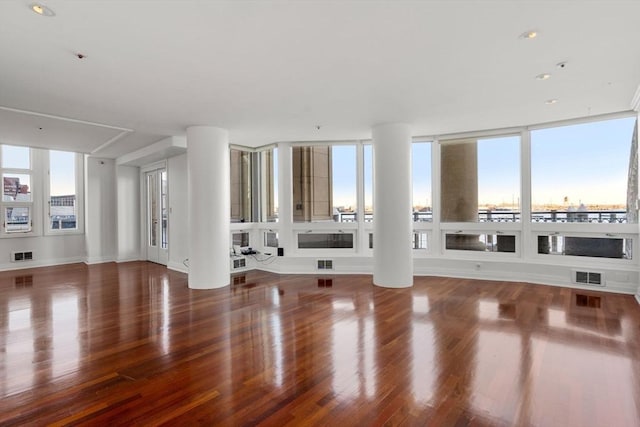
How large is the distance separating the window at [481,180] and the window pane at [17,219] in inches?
363

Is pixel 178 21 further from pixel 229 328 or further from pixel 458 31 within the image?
pixel 229 328

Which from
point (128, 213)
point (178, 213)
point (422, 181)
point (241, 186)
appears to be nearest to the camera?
point (422, 181)

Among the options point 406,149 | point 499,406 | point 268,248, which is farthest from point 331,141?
point 499,406

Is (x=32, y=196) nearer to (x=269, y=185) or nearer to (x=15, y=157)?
(x=15, y=157)

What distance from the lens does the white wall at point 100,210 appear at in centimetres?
809

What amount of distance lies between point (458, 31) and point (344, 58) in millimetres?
962

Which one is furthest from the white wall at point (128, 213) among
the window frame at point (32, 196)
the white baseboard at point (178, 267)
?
the white baseboard at point (178, 267)

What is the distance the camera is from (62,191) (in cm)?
812

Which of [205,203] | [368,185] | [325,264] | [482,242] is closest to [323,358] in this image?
[205,203]

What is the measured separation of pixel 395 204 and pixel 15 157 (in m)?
8.41

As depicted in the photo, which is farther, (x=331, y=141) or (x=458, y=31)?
(x=331, y=141)

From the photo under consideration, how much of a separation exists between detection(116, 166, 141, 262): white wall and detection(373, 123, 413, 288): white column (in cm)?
657

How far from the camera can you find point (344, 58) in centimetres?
301

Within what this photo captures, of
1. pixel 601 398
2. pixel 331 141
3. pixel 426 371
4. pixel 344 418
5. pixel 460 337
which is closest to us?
pixel 344 418
